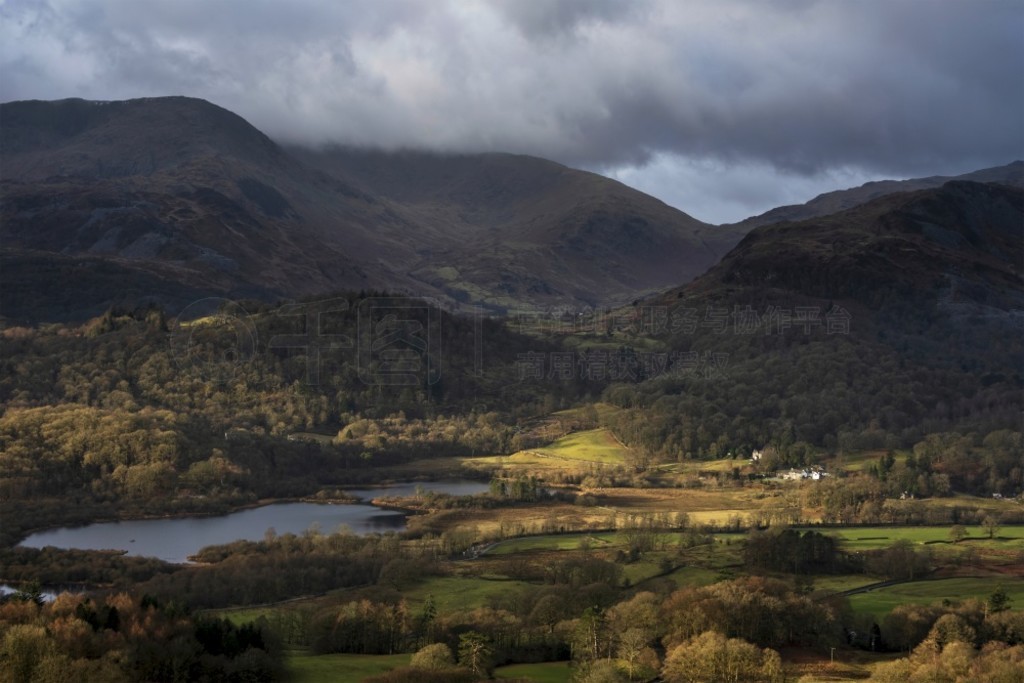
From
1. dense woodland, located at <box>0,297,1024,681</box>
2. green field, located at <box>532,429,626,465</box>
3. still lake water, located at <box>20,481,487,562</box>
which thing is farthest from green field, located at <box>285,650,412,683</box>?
green field, located at <box>532,429,626,465</box>

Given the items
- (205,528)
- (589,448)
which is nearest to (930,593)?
(205,528)

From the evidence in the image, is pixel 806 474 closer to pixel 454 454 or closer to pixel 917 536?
pixel 917 536

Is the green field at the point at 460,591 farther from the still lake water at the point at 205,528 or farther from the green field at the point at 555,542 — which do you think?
the still lake water at the point at 205,528

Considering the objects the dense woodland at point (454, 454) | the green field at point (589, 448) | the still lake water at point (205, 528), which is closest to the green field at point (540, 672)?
the dense woodland at point (454, 454)

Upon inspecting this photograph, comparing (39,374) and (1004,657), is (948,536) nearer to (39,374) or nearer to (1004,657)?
(1004,657)

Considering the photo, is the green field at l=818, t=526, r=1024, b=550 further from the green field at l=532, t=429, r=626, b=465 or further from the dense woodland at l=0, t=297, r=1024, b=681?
the green field at l=532, t=429, r=626, b=465
